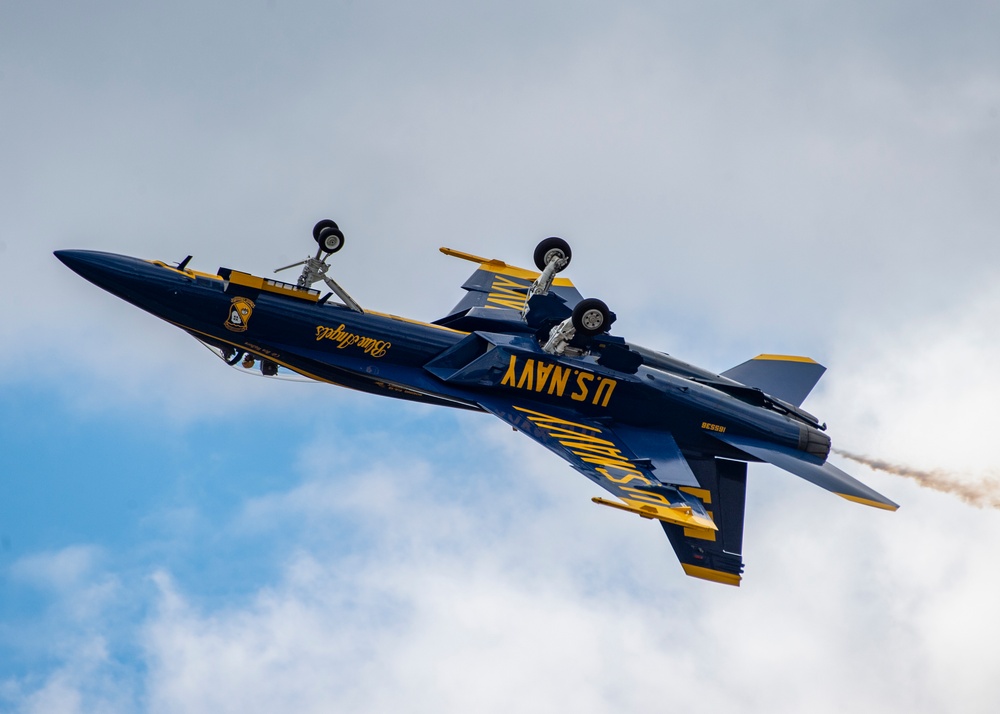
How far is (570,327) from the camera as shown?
123 feet

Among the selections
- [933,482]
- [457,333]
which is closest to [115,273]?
[457,333]

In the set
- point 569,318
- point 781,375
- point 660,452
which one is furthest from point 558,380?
point 781,375

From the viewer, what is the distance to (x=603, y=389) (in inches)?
1518

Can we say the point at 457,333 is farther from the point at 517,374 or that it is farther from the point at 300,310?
the point at 300,310

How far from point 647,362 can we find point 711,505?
5225mm

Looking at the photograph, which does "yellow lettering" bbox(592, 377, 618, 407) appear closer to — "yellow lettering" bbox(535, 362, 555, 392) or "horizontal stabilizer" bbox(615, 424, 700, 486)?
"horizontal stabilizer" bbox(615, 424, 700, 486)

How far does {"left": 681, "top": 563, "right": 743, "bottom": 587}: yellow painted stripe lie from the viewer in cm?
3544

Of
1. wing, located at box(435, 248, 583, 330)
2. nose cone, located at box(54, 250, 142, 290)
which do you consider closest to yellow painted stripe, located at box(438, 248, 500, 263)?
wing, located at box(435, 248, 583, 330)

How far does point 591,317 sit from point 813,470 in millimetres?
8667

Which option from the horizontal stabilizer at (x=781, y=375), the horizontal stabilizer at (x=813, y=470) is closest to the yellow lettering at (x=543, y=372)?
the horizontal stabilizer at (x=813, y=470)

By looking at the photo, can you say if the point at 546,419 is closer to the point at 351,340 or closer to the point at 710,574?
the point at 351,340

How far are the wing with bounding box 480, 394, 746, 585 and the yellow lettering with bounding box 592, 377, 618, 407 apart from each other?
0.70 metres

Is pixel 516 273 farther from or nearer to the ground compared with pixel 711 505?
farther from the ground

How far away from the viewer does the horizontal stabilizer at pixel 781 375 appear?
4334cm
